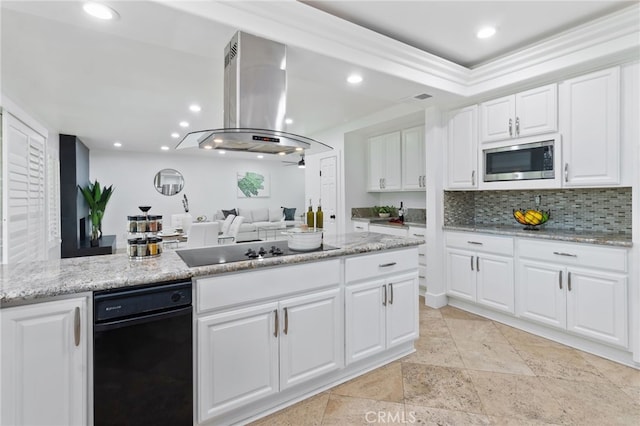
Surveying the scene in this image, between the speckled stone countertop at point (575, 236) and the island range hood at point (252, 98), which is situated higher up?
the island range hood at point (252, 98)

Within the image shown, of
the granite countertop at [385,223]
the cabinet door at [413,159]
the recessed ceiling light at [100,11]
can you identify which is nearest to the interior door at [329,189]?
the granite countertop at [385,223]

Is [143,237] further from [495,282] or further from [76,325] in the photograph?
[495,282]

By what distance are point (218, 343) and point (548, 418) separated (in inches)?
75.9

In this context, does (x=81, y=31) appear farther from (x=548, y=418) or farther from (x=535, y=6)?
(x=548, y=418)

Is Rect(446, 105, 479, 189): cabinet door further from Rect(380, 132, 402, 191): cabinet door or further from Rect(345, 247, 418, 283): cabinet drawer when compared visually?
Rect(345, 247, 418, 283): cabinet drawer

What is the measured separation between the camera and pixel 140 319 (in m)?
1.44

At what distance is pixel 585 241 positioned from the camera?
2.46 m

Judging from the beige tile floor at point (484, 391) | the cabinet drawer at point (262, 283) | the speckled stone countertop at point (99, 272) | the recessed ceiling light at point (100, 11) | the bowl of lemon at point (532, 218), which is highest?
the recessed ceiling light at point (100, 11)

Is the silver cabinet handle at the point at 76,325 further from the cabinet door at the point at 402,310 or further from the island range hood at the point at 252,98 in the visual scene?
the cabinet door at the point at 402,310

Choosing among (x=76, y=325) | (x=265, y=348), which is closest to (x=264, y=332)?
(x=265, y=348)

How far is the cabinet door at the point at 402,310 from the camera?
91.0 inches

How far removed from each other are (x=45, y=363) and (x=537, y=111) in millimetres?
3854

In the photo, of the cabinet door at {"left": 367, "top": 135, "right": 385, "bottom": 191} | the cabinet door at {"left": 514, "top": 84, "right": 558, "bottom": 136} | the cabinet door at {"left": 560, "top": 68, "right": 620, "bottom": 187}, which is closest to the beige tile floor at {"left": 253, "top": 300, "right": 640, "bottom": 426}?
the cabinet door at {"left": 560, "top": 68, "right": 620, "bottom": 187}

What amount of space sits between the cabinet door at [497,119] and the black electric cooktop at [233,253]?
2.21 m
